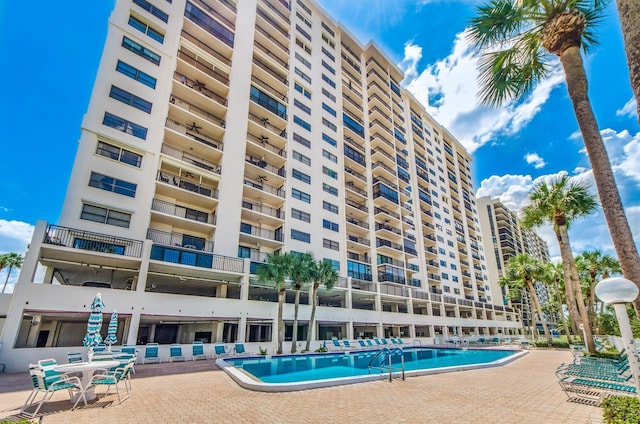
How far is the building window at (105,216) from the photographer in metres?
19.3

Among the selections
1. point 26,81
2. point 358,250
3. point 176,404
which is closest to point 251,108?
point 26,81

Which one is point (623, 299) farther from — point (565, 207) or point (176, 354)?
point (565, 207)

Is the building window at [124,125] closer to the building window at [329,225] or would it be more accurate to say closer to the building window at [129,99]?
the building window at [129,99]

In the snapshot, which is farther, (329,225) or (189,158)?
(329,225)

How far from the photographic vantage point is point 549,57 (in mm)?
9773

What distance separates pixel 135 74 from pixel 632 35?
2801 cm

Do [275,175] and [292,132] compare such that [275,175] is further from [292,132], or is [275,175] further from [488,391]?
[488,391]

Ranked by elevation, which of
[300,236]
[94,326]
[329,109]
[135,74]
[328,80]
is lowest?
[94,326]

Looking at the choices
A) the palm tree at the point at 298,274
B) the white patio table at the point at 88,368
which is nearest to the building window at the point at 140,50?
the palm tree at the point at 298,274

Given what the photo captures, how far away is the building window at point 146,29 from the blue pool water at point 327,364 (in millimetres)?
26184

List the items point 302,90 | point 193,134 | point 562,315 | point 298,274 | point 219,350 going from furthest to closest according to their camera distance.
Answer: point 302,90 → point 562,315 → point 193,134 → point 298,274 → point 219,350

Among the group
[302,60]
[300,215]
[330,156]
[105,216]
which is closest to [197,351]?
[105,216]

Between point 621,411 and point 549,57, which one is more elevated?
point 549,57

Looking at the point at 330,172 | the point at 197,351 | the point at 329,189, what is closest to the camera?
the point at 197,351
